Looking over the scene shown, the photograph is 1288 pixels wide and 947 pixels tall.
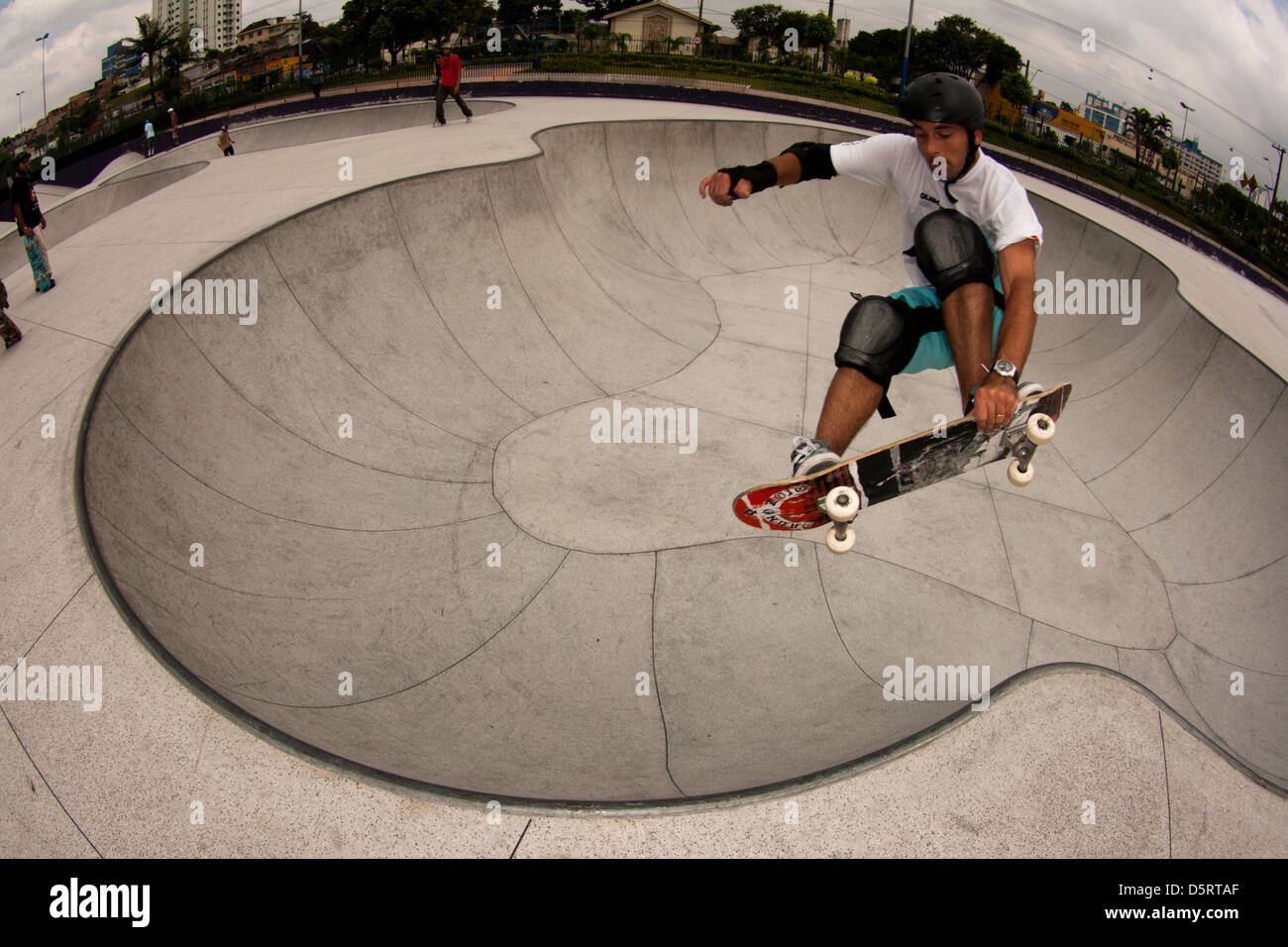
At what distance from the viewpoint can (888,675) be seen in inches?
226

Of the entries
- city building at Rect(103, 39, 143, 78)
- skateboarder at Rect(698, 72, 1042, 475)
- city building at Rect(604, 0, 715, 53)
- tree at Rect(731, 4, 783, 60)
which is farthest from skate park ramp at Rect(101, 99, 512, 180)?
city building at Rect(103, 39, 143, 78)

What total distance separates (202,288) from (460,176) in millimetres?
3814

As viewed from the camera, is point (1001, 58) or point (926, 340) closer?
point (926, 340)

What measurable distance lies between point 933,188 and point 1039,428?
1.39 m

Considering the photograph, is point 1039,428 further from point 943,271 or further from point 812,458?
point 812,458

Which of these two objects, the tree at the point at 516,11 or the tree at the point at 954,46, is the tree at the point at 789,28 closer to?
the tree at the point at 516,11

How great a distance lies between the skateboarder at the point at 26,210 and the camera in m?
8.18

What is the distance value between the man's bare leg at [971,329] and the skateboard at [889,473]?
247mm

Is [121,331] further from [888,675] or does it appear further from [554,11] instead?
[554,11]

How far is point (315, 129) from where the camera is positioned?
23484 mm

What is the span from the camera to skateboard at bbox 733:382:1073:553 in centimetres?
338

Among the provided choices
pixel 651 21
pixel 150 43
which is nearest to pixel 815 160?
pixel 651 21

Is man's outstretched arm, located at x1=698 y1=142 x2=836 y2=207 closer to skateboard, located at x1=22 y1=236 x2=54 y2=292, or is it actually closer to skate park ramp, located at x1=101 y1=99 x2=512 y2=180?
skateboard, located at x1=22 y1=236 x2=54 y2=292

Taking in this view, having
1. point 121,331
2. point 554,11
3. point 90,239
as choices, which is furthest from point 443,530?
point 554,11
